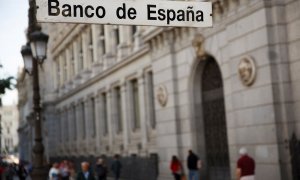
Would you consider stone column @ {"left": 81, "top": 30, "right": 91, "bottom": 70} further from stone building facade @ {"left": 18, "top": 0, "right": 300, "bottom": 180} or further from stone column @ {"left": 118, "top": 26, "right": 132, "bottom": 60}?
stone column @ {"left": 118, "top": 26, "right": 132, "bottom": 60}

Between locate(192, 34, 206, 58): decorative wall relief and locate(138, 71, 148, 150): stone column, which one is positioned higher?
locate(192, 34, 206, 58): decorative wall relief

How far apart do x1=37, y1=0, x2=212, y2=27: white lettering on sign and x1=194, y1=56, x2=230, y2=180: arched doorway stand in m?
13.8

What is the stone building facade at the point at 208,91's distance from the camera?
15.2 meters

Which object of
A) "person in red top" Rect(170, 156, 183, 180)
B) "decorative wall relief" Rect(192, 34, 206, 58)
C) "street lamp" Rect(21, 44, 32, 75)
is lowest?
"person in red top" Rect(170, 156, 183, 180)

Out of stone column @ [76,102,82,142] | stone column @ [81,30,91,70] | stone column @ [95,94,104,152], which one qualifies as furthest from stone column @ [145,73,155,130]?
stone column @ [76,102,82,142]

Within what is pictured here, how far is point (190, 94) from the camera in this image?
20922 millimetres

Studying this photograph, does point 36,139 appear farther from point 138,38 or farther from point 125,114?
point 125,114

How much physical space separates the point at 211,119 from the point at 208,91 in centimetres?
105

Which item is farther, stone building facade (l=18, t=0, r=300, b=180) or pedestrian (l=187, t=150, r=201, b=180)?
pedestrian (l=187, t=150, r=201, b=180)

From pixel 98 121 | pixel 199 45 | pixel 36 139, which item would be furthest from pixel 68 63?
pixel 36 139

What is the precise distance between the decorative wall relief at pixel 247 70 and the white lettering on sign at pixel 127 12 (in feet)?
35.4

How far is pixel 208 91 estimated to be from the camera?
811 inches

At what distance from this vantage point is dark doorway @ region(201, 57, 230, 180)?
19281 mm

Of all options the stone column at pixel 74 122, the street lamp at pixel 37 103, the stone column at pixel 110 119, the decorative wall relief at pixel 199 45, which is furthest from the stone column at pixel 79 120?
the street lamp at pixel 37 103
